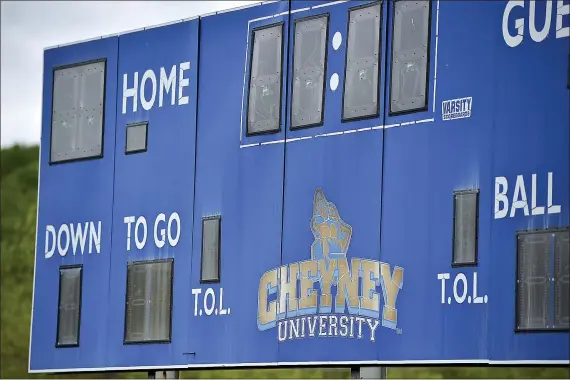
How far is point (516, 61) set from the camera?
62.1 ft

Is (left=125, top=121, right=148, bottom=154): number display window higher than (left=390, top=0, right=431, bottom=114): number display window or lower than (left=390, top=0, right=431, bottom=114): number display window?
lower

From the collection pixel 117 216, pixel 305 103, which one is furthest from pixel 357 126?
pixel 117 216

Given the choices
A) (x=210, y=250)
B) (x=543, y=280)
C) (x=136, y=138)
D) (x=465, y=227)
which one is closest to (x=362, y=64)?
(x=465, y=227)

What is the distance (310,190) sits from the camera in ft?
69.3

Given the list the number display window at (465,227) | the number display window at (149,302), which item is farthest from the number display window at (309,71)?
the number display window at (149,302)

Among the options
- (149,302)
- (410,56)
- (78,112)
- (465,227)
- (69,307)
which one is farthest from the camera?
(78,112)

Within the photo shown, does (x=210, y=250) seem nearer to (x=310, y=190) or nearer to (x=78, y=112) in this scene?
(x=310, y=190)

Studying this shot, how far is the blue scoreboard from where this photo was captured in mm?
18688

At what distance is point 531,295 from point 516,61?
2.80 m

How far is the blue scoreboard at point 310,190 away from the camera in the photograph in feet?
61.3

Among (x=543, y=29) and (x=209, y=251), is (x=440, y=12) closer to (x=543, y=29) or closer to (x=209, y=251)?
(x=543, y=29)

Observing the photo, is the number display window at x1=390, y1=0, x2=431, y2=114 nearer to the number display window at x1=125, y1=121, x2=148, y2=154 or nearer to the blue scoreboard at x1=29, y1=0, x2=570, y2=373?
the blue scoreboard at x1=29, y1=0, x2=570, y2=373

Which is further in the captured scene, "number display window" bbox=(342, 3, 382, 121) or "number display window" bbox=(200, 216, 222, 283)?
"number display window" bbox=(200, 216, 222, 283)

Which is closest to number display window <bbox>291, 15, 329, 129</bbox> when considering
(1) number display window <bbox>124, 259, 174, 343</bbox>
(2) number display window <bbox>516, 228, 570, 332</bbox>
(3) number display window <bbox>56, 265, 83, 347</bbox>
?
(1) number display window <bbox>124, 259, 174, 343</bbox>
